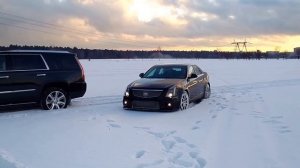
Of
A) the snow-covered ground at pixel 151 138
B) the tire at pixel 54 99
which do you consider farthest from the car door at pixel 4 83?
the tire at pixel 54 99

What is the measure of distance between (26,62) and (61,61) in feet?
3.62

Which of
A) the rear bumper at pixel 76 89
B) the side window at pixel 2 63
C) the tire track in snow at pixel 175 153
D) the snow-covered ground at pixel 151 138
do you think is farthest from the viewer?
the rear bumper at pixel 76 89

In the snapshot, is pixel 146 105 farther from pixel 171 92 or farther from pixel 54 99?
pixel 54 99

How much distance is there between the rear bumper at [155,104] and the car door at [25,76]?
8.51 ft

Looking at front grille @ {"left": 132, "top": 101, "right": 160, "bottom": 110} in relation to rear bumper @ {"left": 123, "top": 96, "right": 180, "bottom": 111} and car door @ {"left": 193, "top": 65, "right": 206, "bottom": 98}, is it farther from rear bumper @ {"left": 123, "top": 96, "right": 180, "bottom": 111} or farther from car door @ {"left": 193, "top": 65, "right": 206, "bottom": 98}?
car door @ {"left": 193, "top": 65, "right": 206, "bottom": 98}

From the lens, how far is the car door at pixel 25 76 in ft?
34.6

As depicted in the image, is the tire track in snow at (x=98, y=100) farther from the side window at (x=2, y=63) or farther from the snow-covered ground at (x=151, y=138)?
the side window at (x=2, y=63)

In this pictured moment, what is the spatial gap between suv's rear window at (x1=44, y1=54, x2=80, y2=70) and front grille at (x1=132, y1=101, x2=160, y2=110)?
7.55ft

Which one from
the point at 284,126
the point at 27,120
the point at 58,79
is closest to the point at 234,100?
the point at 284,126

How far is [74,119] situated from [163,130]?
2.33 m

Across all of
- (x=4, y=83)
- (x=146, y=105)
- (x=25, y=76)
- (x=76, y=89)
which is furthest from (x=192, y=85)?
(x=4, y=83)

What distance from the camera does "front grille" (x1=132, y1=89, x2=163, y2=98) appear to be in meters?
10.8

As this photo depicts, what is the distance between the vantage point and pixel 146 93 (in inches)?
431

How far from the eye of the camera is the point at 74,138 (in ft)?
24.1
